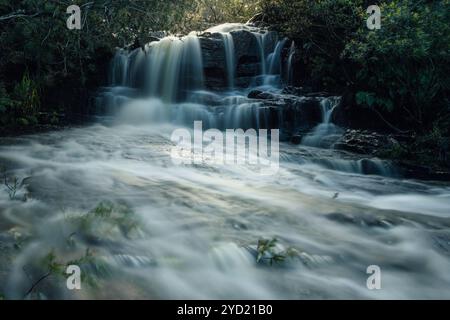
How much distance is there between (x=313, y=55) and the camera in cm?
1188

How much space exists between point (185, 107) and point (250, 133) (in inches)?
92.5

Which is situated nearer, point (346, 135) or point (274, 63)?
point (346, 135)

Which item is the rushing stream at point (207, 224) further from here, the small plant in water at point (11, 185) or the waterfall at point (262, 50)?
the waterfall at point (262, 50)

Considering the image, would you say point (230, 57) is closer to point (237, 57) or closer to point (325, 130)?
point (237, 57)

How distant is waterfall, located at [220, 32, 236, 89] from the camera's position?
43.9ft

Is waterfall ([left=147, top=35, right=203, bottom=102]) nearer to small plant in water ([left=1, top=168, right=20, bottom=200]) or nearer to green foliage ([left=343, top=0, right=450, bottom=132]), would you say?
green foliage ([left=343, top=0, right=450, bottom=132])

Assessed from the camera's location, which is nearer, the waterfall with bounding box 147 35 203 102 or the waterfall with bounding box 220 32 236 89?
the waterfall with bounding box 147 35 203 102

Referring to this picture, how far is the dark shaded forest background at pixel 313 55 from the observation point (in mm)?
7090
